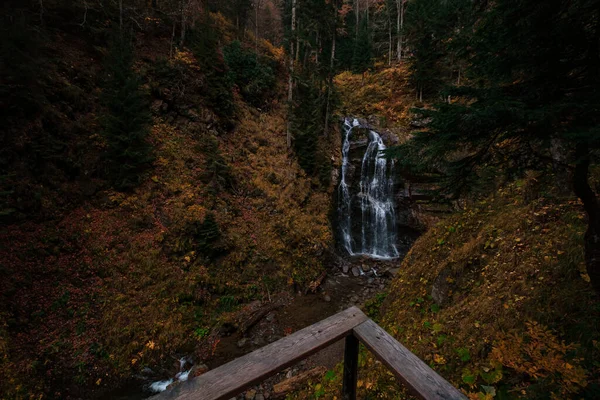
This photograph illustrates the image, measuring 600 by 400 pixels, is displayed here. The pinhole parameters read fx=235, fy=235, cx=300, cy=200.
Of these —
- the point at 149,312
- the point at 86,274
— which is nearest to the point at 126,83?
the point at 86,274

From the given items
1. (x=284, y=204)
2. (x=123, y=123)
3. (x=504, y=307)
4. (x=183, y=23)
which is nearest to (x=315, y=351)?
(x=504, y=307)

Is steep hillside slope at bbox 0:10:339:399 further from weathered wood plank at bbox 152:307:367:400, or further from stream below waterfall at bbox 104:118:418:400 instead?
weathered wood plank at bbox 152:307:367:400

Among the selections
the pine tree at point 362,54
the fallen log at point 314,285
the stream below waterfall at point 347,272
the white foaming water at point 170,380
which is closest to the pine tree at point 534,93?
the stream below waterfall at point 347,272

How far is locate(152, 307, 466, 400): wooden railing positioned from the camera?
145cm

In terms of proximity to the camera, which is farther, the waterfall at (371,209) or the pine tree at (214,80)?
the waterfall at (371,209)

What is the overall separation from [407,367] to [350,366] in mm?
715

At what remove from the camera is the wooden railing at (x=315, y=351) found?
145 cm

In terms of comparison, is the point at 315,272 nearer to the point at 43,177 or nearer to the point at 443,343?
the point at 443,343

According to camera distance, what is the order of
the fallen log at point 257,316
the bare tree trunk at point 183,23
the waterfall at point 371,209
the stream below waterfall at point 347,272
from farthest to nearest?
1. the waterfall at point 371,209
2. the bare tree trunk at point 183,23
3. the fallen log at point 257,316
4. the stream below waterfall at point 347,272

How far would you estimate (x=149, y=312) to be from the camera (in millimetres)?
7820

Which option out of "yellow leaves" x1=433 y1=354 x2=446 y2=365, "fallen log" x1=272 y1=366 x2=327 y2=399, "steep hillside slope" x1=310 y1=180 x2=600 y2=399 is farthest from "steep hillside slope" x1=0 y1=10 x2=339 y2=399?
"yellow leaves" x1=433 y1=354 x2=446 y2=365

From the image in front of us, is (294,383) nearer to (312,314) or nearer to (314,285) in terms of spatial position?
(312,314)

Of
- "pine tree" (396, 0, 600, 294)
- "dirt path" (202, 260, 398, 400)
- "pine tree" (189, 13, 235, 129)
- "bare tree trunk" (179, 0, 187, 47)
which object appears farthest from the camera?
"bare tree trunk" (179, 0, 187, 47)

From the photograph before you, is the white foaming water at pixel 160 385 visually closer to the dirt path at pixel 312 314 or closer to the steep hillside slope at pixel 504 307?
the dirt path at pixel 312 314
